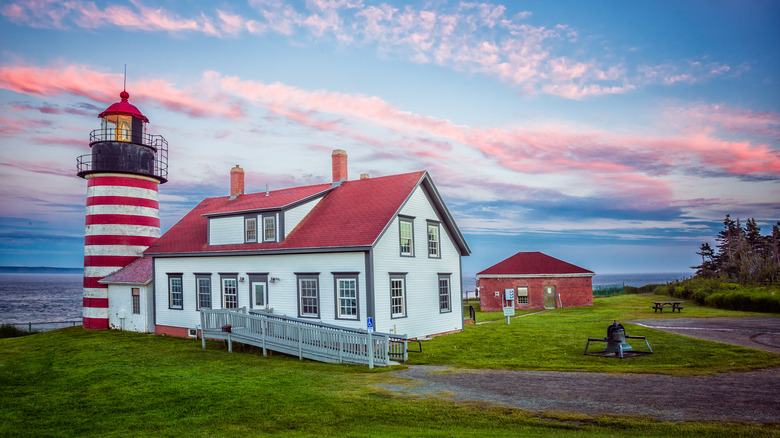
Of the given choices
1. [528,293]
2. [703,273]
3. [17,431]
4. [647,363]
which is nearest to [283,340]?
[17,431]

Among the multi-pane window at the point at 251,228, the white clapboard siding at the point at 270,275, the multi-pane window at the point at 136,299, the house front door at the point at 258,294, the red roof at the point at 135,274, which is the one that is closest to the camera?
the white clapboard siding at the point at 270,275

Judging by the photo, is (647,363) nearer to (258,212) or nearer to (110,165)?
(258,212)

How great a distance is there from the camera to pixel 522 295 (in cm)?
4084

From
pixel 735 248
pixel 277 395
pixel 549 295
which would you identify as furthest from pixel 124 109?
pixel 735 248

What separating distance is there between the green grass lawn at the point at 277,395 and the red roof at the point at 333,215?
496cm

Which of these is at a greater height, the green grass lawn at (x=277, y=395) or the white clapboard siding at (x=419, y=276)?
the white clapboard siding at (x=419, y=276)

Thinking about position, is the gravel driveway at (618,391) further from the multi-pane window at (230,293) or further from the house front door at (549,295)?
the house front door at (549,295)

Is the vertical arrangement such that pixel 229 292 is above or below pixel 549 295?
above

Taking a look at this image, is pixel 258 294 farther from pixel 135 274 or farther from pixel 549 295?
pixel 549 295

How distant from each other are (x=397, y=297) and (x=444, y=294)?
13.8 ft

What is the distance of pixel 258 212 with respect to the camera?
23984 mm

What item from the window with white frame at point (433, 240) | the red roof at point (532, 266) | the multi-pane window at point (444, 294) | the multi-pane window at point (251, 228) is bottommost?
the multi-pane window at point (444, 294)

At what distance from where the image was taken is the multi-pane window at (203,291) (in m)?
25.6

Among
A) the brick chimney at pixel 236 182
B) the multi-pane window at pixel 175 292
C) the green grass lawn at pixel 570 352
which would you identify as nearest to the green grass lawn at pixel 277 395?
the green grass lawn at pixel 570 352
